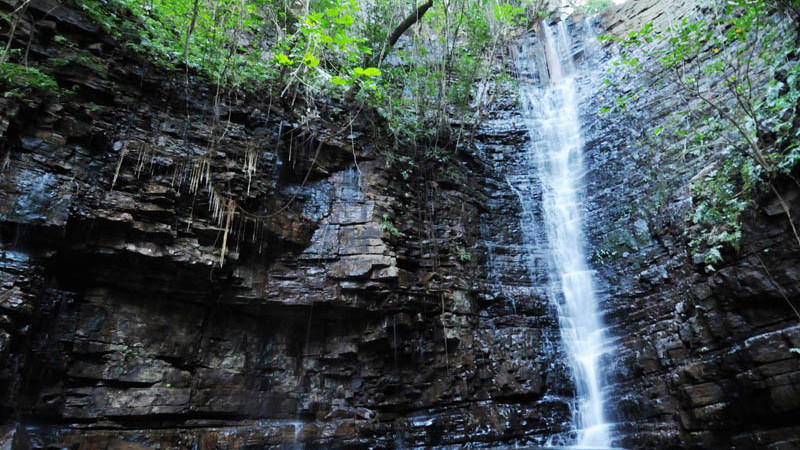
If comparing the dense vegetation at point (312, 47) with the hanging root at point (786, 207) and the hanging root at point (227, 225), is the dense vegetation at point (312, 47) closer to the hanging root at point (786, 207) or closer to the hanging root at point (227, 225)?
the hanging root at point (227, 225)

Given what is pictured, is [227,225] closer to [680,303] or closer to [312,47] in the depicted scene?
[312,47]

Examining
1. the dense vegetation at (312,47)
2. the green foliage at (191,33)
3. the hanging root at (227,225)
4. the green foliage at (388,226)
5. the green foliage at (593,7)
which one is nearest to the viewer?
the hanging root at (227,225)

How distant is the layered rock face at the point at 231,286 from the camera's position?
231 inches

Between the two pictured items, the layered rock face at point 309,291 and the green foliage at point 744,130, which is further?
the green foliage at point 744,130

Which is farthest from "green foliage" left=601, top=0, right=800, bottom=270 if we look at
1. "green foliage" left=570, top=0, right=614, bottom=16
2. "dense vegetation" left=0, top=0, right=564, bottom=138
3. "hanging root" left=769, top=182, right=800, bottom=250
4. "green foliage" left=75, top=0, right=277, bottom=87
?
"green foliage" left=75, top=0, right=277, bottom=87

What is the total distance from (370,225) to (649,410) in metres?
5.96

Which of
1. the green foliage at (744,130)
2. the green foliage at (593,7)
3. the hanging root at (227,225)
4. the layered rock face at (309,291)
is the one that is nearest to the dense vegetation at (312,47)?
the layered rock face at (309,291)

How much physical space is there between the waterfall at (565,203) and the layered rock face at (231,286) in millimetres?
489

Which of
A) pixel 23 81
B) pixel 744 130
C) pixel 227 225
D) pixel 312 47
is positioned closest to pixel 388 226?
pixel 227 225

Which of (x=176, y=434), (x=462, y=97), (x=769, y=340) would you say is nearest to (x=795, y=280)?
(x=769, y=340)

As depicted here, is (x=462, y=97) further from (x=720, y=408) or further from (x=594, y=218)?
(x=720, y=408)

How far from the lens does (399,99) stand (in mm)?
10734

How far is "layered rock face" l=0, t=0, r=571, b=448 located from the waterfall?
49 cm

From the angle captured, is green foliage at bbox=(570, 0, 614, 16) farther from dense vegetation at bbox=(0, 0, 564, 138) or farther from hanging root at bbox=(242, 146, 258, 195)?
hanging root at bbox=(242, 146, 258, 195)
